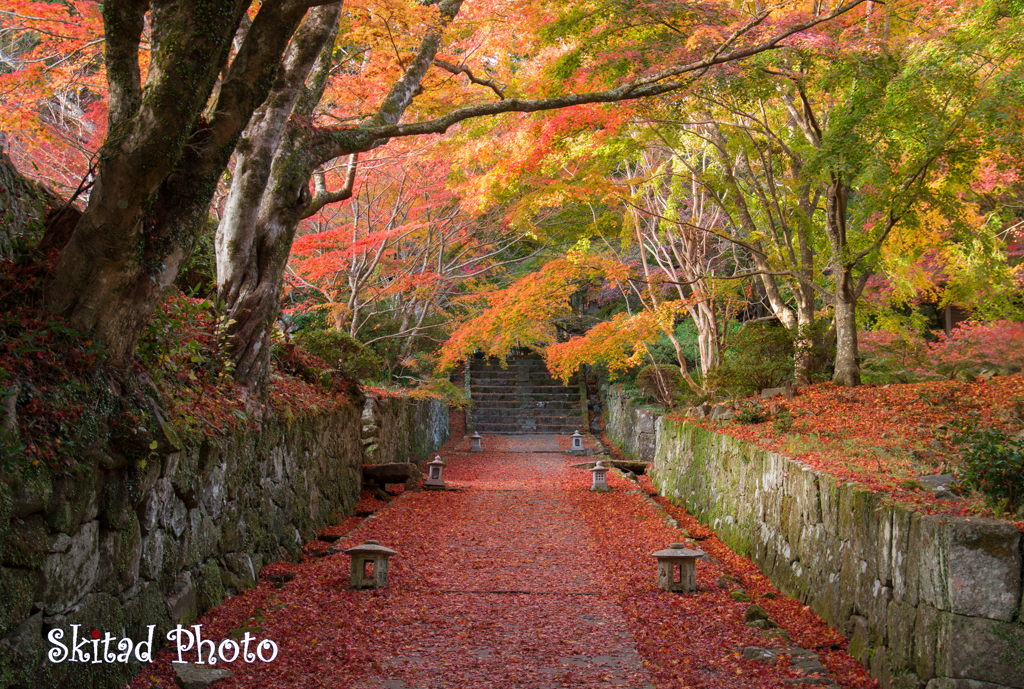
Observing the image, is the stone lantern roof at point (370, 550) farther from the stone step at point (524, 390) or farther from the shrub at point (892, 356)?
the stone step at point (524, 390)

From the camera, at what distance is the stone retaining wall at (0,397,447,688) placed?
310cm

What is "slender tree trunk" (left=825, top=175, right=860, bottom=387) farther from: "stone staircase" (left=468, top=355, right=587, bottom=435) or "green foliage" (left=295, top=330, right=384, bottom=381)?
"stone staircase" (left=468, top=355, right=587, bottom=435)

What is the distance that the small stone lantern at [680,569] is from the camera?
585cm

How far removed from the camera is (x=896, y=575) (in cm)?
396

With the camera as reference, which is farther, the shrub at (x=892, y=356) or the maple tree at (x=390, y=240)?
the shrub at (x=892, y=356)

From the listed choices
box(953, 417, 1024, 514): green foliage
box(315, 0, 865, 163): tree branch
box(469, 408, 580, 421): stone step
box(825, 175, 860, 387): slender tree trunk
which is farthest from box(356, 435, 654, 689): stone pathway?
box(469, 408, 580, 421): stone step

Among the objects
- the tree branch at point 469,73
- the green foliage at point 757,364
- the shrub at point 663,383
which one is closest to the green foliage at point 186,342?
the tree branch at point 469,73

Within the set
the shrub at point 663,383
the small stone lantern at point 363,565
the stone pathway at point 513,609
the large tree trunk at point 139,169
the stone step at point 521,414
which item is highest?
the large tree trunk at point 139,169

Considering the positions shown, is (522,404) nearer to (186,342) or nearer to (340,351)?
(340,351)

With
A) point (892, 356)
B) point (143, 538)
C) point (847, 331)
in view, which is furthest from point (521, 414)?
point (143, 538)

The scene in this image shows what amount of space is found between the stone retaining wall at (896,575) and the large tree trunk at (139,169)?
4146 mm

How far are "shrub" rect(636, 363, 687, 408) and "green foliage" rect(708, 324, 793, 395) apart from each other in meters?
2.86

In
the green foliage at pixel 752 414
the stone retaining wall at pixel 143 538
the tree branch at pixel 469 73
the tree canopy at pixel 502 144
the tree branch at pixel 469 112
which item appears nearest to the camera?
the stone retaining wall at pixel 143 538

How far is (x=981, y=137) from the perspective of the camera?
866cm
